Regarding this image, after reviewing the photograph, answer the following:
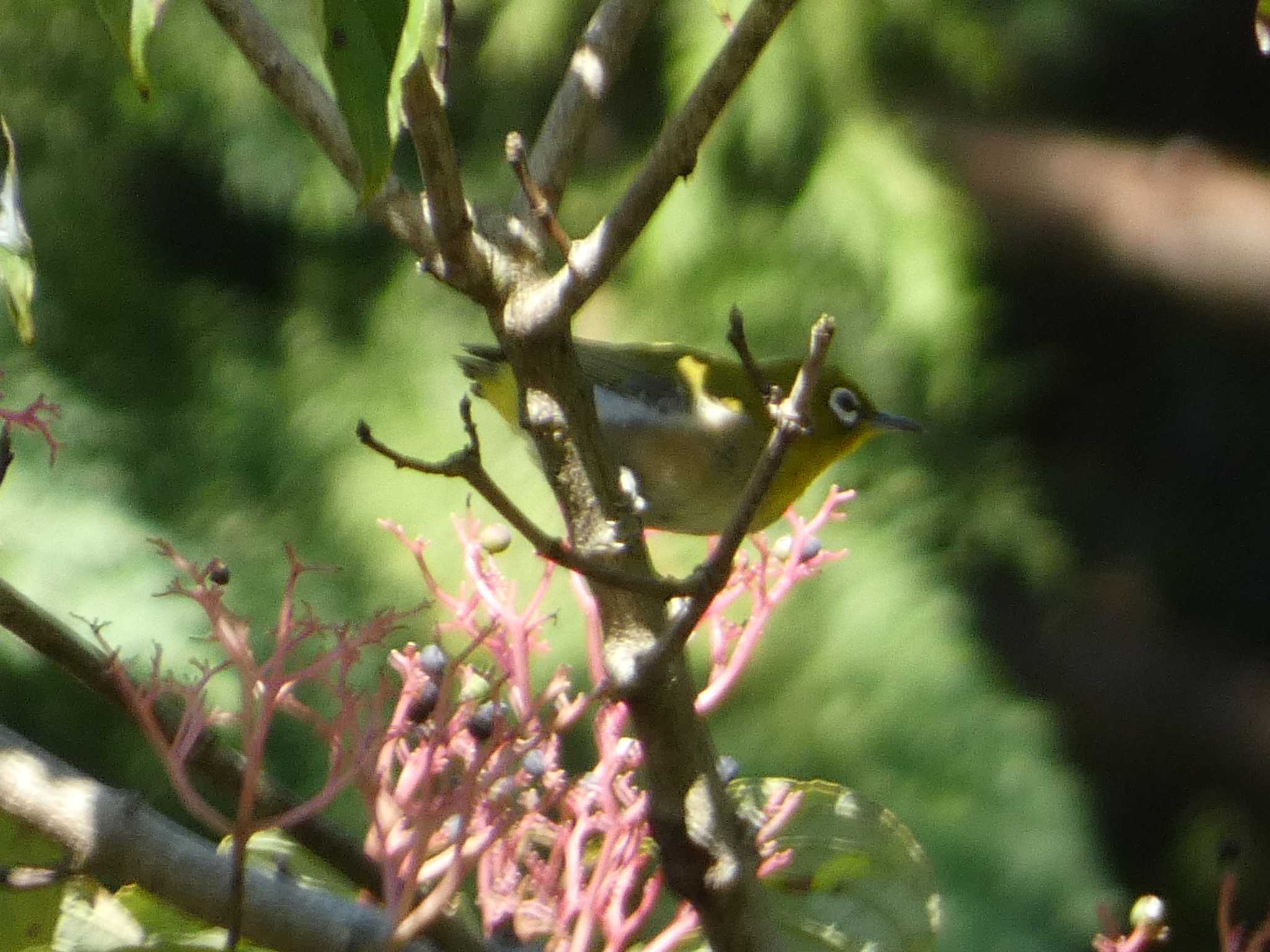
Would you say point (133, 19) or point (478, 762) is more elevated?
point (133, 19)

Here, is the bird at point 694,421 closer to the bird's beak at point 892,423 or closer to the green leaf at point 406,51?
the bird's beak at point 892,423

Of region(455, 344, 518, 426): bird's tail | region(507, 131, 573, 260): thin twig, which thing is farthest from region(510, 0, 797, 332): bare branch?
region(455, 344, 518, 426): bird's tail

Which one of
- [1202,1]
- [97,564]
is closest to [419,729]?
[97,564]

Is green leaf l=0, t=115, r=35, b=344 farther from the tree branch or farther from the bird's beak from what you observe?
the bird's beak

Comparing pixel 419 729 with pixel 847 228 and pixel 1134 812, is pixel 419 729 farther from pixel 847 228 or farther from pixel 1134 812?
→ pixel 1134 812

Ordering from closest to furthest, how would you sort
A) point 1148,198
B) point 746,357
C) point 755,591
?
point 746,357 → point 755,591 → point 1148,198

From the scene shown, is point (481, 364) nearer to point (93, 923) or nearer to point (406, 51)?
point (93, 923)

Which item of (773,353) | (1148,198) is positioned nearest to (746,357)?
(773,353)

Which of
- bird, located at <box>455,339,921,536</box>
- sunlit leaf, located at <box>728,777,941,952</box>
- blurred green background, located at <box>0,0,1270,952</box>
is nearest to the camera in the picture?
sunlit leaf, located at <box>728,777,941,952</box>
